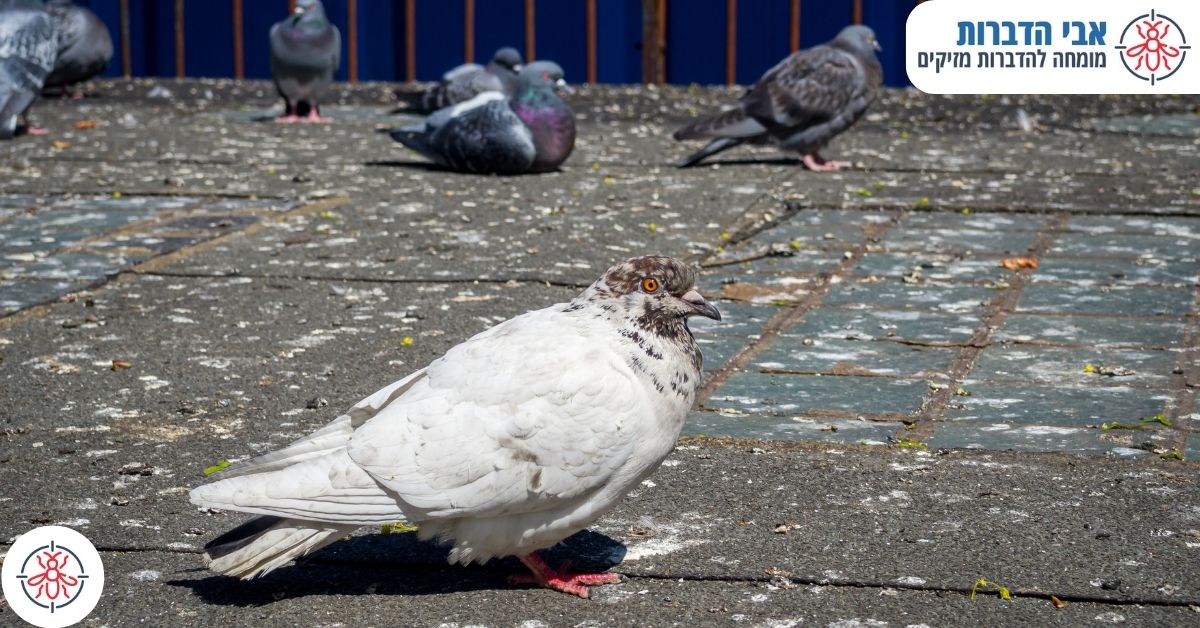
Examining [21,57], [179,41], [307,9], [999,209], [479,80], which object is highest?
[307,9]

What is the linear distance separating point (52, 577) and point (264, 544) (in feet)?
1.73

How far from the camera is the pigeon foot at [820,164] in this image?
992 centimetres

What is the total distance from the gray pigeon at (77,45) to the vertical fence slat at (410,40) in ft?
9.94

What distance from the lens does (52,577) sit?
335cm

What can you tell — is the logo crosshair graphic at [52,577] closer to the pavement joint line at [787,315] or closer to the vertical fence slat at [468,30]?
the pavement joint line at [787,315]

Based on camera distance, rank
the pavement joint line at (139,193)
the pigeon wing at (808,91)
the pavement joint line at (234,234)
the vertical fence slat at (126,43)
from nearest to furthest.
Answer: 1. the pavement joint line at (234,234)
2. the pavement joint line at (139,193)
3. the pigeon wing at (808,91)
4. the vertical fence slat at (126,43)

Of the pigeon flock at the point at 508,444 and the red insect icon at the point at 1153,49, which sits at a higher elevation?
the red insect icon at the point at 1153,49

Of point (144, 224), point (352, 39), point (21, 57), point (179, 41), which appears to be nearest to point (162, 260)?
point (144, 224)

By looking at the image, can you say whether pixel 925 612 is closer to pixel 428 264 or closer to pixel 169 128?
pixel 428 264

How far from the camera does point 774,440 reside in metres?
4.43

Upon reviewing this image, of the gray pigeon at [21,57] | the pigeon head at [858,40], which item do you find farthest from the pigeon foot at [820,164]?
the gray pigeon at [21,57]

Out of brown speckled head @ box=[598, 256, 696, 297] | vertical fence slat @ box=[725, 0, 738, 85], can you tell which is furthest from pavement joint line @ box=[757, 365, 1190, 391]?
vertical fence slat @ box=[725, 0, 738, 85]

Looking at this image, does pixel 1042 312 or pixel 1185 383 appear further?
pixel 1042 312

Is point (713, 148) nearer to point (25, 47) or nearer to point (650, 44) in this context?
point (25, 47)
